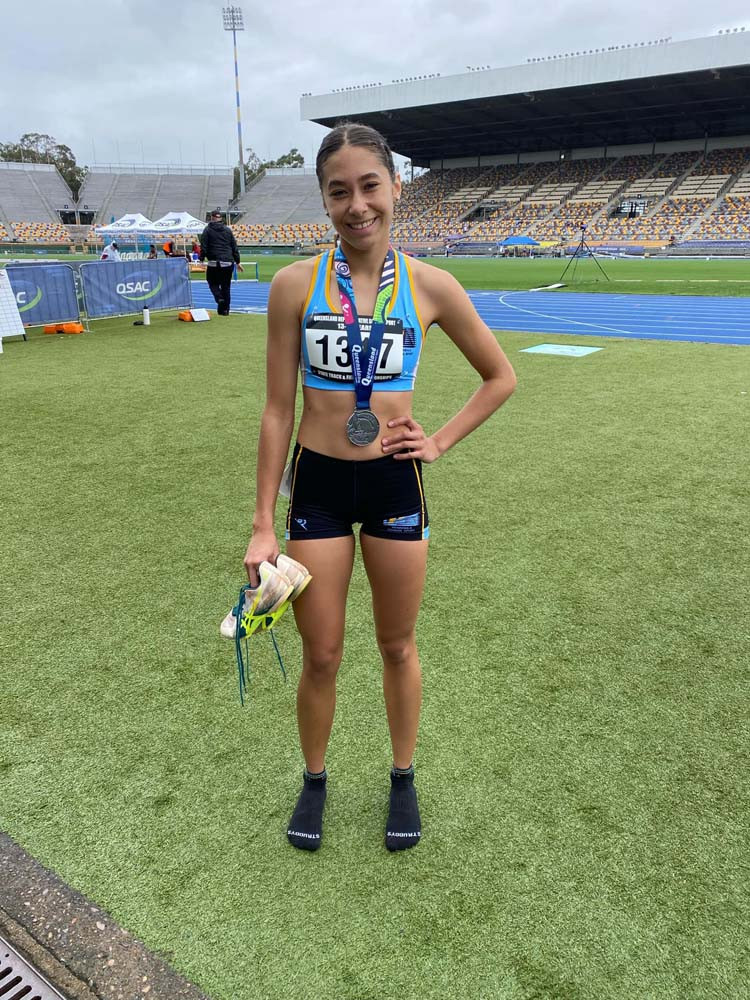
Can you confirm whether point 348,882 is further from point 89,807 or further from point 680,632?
point 680,632

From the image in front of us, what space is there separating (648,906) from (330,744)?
121 cm

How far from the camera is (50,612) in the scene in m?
3.62

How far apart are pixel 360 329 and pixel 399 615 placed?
0.86 meters

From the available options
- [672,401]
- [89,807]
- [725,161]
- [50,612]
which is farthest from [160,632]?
[725,161]

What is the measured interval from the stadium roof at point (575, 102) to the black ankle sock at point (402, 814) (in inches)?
1658

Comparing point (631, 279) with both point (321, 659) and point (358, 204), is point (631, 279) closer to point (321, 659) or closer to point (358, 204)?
point (358, 204)

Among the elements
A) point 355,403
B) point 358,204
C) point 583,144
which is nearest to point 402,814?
point 355,403

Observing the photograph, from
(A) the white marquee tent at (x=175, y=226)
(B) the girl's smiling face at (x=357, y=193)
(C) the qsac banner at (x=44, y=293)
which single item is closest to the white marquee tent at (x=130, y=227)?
(A) the white marquee tent at (x=175, y=226)

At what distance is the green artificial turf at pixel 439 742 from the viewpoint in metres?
1.92

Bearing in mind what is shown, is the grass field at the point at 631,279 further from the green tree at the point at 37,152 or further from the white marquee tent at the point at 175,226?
the green tree at the point at 37,152

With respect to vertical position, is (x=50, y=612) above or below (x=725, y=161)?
below

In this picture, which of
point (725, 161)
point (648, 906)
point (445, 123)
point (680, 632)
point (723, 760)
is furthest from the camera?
point (445, 123)

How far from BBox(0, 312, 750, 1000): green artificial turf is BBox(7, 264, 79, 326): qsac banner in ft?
26.8

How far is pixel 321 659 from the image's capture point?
215 cm
